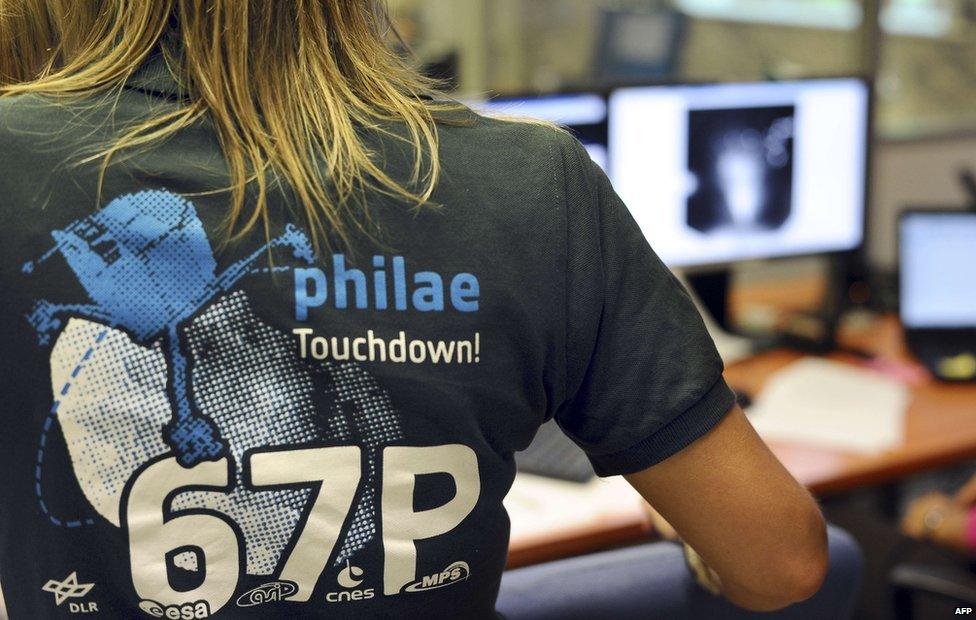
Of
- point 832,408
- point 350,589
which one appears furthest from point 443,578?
point 832,408

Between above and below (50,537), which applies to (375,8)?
above

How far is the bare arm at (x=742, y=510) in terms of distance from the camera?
76cm

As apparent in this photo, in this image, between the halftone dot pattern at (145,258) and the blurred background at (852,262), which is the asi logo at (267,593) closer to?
the halftone dot pattern at (145,258)

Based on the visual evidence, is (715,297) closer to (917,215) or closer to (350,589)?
(917,215)

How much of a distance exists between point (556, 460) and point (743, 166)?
0.70 metres

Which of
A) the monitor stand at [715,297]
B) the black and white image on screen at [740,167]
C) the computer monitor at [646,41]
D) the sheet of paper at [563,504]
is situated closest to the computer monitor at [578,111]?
the black and white image on screen at [740,167]

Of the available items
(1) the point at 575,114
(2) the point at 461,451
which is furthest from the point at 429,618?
(1) the point at 575,114

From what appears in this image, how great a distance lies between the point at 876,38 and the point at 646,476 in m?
1.71

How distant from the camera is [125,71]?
0.66 m

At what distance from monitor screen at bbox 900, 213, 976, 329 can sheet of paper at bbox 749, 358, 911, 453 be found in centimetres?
17

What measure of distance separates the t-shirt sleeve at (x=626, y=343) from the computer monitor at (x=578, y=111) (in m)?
0.90

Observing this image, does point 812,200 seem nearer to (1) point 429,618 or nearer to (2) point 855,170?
A: (2) point 855,170

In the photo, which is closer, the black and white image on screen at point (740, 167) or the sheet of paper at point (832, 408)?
the sheet of paper at point (832, 408)

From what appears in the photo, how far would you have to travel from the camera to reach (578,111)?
5.37ft
